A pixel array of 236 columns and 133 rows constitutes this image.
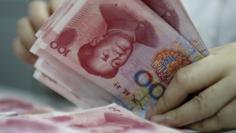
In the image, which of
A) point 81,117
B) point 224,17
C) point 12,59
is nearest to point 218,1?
point 224,17

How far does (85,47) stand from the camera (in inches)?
23.0

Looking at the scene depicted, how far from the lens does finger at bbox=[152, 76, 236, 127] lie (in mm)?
521

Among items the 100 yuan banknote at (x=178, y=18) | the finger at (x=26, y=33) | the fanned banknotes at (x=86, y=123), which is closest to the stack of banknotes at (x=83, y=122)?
the fanned banknotes at (x=86, y=123)

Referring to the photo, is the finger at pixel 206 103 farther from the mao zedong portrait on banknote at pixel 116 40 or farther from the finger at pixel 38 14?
the finger at pixel 38 14

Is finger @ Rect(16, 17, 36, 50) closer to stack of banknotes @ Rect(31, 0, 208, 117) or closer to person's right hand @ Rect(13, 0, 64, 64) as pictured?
person's right hand @ Rect(13, 0, 64, 64)

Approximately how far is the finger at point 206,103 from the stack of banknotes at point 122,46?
0.16ft

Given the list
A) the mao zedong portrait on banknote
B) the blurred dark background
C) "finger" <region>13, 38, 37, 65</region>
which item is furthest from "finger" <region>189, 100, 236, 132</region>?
the blurred dark background

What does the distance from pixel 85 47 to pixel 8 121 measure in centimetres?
16

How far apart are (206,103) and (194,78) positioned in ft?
0.11

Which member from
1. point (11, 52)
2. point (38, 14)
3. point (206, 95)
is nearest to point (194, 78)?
point (206, 95)

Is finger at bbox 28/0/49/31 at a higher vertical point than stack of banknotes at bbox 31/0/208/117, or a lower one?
higher

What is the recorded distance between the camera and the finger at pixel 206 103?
521 millimetres

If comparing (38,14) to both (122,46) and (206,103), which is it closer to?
(122,46)

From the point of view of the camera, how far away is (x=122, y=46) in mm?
569
